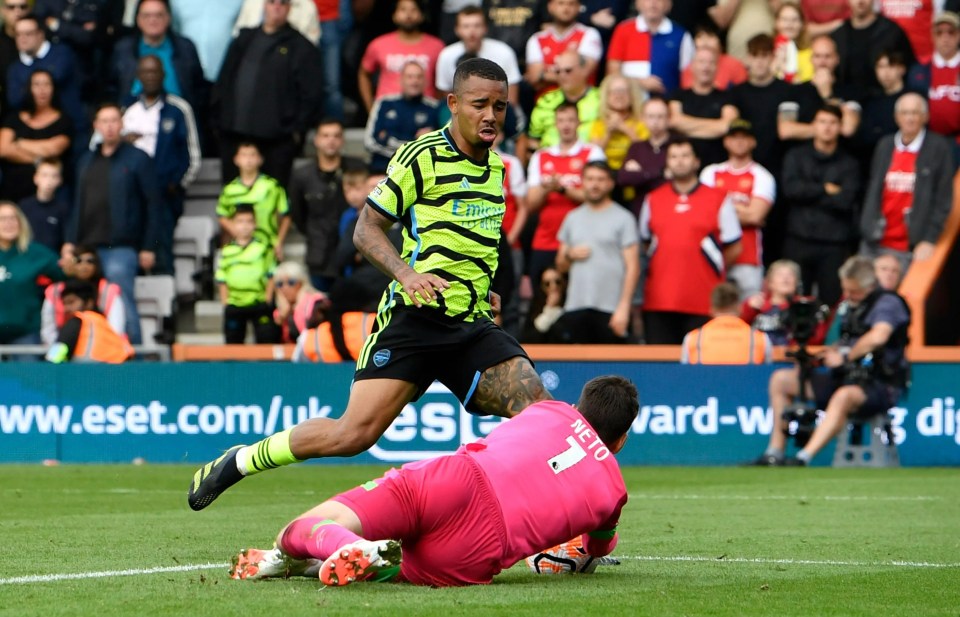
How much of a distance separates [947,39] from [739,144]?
2429 mm

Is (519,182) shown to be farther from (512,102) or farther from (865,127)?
(865,127)

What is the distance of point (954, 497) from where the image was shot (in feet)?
40.4

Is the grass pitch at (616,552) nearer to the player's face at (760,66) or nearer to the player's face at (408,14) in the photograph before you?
the player's face at (760,66)

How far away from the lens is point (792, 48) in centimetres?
1789

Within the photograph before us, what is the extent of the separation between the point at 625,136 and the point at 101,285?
5558mm

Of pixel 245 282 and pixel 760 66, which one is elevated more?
pixel 760 66

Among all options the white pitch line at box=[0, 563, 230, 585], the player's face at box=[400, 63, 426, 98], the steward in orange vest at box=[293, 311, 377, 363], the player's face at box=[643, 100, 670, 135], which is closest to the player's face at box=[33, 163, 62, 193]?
the steward in orange vest at box=[293, 311, 377, 363]

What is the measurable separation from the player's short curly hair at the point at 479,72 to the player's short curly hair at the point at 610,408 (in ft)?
5.29

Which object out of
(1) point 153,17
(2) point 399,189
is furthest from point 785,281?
(2) point 399,189

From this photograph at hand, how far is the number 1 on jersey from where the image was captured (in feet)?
21.9

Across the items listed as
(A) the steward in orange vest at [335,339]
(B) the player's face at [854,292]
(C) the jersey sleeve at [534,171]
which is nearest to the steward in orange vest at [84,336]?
(A) the steward in orange vest at [335,339]

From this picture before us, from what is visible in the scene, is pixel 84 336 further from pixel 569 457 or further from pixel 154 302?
pixel 569 457

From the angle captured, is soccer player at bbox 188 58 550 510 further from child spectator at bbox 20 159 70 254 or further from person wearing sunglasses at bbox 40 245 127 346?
child spectator at bbox 20 159 70 254

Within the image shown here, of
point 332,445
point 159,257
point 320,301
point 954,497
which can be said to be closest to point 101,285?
point 159,257
